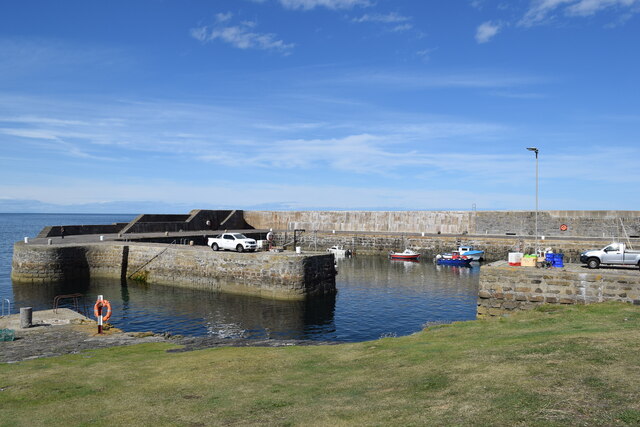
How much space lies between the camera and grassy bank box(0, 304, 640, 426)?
8078 mm

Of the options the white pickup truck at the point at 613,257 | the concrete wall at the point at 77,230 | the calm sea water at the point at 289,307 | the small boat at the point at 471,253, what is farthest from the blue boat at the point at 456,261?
the concrete wall at the point at 77,230

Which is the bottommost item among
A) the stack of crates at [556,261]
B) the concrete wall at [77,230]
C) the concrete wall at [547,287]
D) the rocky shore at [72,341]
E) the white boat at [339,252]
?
the rocky shore at [72,341]

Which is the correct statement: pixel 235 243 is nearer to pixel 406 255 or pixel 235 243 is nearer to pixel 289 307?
pixel 289 307

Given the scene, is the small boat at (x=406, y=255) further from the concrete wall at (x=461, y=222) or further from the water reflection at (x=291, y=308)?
the water reflection at (x=291, y=308)

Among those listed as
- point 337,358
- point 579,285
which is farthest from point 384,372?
point 579,285

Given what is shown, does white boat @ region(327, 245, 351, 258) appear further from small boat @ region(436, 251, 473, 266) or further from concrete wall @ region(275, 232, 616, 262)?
small boat @ region(436, 251, 473, 266)

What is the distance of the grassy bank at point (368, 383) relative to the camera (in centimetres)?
808

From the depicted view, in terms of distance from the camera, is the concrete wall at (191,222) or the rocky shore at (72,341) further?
the concrete wall at (191,222)

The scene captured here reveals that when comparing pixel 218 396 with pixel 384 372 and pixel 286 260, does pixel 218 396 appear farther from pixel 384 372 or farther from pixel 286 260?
pixel 286 260

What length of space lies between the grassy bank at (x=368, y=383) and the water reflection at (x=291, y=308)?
31.6ft

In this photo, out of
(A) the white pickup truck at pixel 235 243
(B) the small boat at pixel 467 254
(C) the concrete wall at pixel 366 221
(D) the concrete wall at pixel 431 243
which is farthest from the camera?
(C) the concrete wall at pixel 366 221

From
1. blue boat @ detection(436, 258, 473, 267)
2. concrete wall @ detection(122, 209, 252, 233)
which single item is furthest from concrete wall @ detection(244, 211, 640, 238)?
blue boat @ detection(436, 258, 473, 267)

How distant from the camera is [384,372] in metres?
11.5

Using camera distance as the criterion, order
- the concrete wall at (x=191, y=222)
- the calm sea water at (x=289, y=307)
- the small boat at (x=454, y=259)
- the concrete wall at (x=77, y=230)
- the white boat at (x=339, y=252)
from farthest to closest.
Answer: the white boat at (x=339, y=252)
the concrete wall at (x=191, y=222)
the small boat at (x=454, y=259)
the concrete wall at (x=77, y=230)
the calm sea water at (x=289, y=307)
